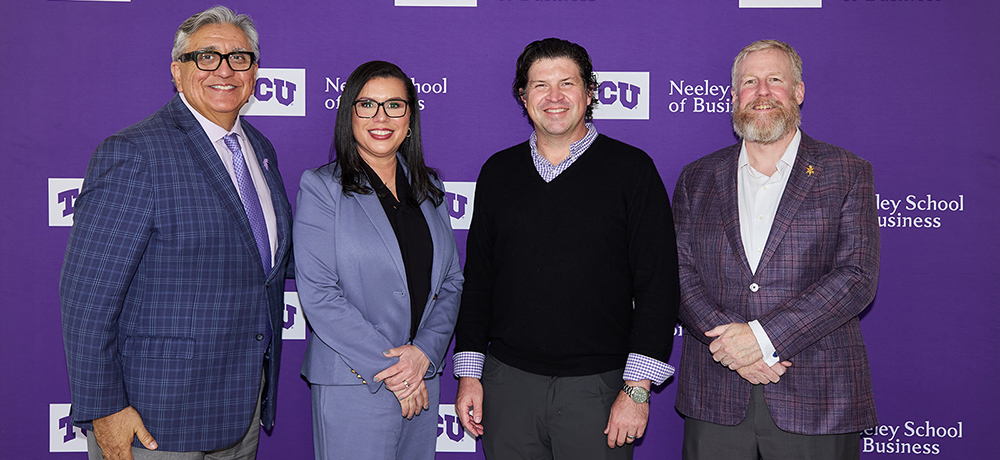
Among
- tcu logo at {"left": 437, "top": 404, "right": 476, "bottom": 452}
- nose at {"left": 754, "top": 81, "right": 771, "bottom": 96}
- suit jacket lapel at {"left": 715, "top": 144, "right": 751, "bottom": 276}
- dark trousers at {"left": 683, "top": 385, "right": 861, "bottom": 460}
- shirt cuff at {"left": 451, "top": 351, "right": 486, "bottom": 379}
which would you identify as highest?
nose at {"left": 754, "top": 81, "right": 771, "bottom": 96}

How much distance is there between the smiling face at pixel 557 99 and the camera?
2154mm

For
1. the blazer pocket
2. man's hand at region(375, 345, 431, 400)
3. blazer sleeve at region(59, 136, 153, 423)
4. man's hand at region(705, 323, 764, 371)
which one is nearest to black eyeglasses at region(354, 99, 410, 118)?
blazer sleeve at region(59, 136, 153, 423)

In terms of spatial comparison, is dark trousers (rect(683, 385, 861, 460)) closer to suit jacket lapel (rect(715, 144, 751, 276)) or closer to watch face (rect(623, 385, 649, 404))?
watch face (rect(623, 385, 649, 404))

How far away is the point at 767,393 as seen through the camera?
2105 mm

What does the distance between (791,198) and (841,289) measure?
13.1 inches

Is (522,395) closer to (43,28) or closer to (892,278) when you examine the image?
(892,278)

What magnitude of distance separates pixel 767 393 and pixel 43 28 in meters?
3.28

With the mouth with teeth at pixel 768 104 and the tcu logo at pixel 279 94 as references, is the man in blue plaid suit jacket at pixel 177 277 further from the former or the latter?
the mouth with teeth at pixel 768 104

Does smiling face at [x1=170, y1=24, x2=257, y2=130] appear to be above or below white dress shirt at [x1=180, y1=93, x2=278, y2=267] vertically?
above

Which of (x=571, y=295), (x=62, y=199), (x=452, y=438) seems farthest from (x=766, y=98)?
(x=62, y=199)

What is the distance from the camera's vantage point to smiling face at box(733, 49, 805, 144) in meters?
2.20

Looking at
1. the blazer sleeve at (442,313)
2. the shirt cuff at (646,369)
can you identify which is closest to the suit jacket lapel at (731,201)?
the shirt cuff at (646,369)

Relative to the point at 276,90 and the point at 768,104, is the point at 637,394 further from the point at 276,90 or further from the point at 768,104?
the point at 276,90

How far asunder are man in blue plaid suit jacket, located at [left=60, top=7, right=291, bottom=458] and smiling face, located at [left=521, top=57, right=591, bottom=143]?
3.23 ft
